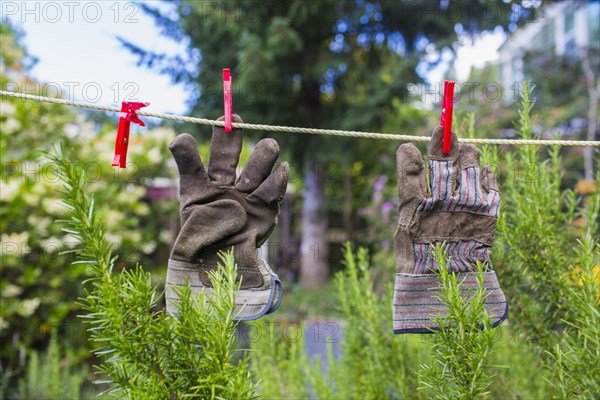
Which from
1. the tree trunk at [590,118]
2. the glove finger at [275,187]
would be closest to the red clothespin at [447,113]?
the glove finger at [275,187]

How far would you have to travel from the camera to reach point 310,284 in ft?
26.7

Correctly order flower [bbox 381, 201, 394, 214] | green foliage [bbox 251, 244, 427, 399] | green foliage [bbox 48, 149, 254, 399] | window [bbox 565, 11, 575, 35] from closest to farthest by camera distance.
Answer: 1. green foliage [bbox 48, 149, 254, 399]
2. green foliage [bbox 251, 244, 427, 399]
3. flower [bbox 381, 201, 394, 214]
4. window [bbox 565, 11, 575, 35]

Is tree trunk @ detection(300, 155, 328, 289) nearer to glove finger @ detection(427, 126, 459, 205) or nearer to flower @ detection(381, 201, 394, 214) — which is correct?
flower @ detection(381, 201, 394, 214)

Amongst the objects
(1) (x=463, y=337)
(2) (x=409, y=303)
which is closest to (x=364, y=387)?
(2) (x=409, y=303)

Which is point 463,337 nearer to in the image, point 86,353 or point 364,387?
point 364,387

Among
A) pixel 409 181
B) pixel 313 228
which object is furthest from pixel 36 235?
pixel 313 228

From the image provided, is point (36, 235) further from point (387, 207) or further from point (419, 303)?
point (387, 207)

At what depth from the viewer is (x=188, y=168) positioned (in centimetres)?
115

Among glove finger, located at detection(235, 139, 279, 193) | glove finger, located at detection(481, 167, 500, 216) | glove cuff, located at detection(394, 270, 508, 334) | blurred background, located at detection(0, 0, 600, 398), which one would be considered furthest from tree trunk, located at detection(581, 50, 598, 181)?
glove finger, located at detection(235, 139, 279, 193)

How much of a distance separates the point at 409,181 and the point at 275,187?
0.30 m

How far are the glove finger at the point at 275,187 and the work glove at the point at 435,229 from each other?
0.26 m

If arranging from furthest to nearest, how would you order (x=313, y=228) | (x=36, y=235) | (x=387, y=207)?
1. (x=313, y=228)
2. (x=387, y=207)
3. (x=36, y=235)

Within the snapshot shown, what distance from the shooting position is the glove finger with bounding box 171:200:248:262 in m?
1.11

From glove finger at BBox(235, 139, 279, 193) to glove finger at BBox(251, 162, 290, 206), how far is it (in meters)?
0.02
